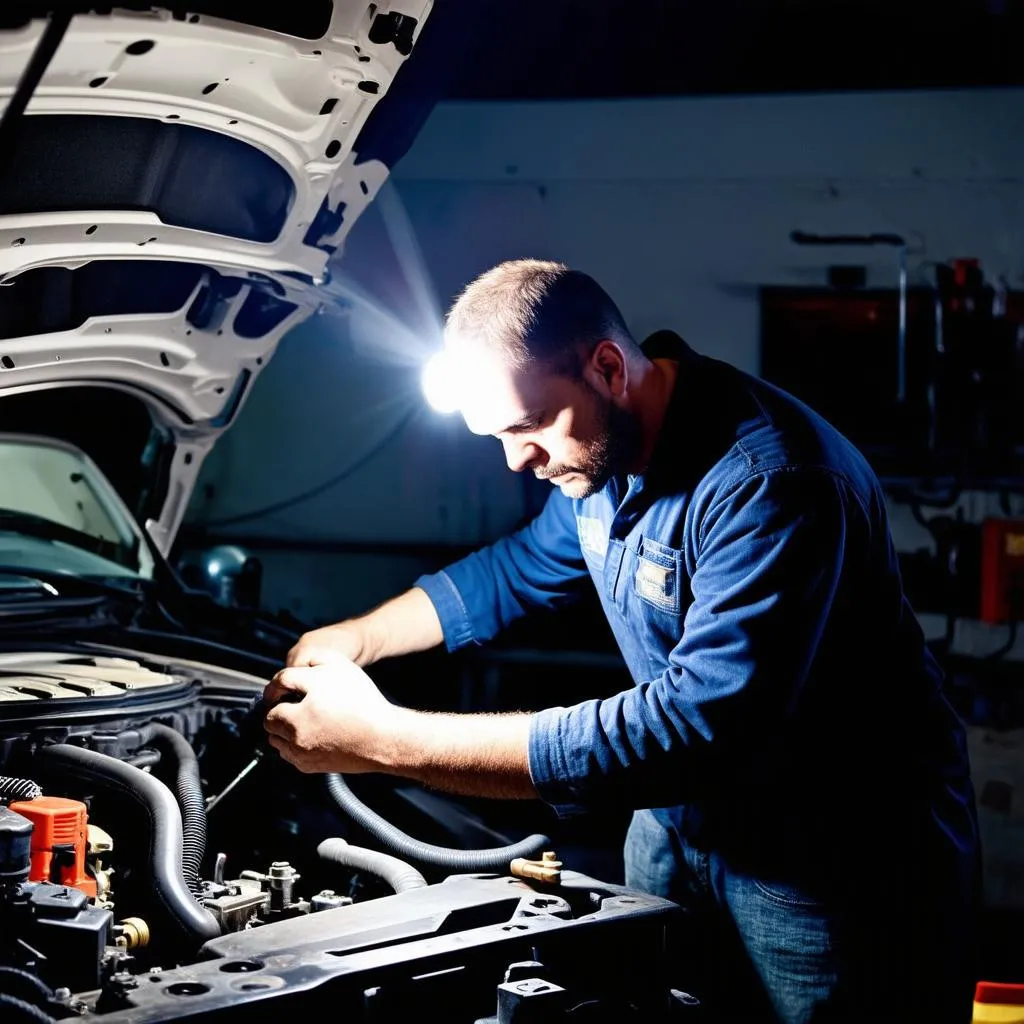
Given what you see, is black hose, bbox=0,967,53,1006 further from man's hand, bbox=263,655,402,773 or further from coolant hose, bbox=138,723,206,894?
man's hand, bbox=263,655,402,773

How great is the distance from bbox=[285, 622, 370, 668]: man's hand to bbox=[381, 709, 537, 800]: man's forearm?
39cm

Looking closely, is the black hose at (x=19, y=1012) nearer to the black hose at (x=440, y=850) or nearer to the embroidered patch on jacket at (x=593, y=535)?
the black hose at (x=440, y=850)

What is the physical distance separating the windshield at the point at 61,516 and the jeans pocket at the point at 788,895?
1.88 m

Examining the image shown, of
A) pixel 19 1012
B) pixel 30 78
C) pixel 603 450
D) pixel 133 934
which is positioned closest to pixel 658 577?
pixel 603 450

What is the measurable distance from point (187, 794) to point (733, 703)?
0.96 metres

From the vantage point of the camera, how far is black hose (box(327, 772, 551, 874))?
195cm

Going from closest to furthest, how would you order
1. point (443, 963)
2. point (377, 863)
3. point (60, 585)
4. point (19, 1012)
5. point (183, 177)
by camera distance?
point (19, 1012) < point (443, 963) < point (377, 863) < point (183, 177) < point (60, 585)

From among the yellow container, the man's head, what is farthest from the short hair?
the yellow container

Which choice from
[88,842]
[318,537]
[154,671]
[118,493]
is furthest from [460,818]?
[318,537]

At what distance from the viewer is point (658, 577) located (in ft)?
5.92

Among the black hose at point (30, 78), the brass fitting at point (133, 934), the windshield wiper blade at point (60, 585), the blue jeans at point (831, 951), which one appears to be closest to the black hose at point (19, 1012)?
the brass fitting at point (133, 934)

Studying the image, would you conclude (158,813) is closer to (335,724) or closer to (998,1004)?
(335,724)

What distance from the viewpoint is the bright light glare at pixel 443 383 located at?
1903mm

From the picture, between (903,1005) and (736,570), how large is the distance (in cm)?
72
